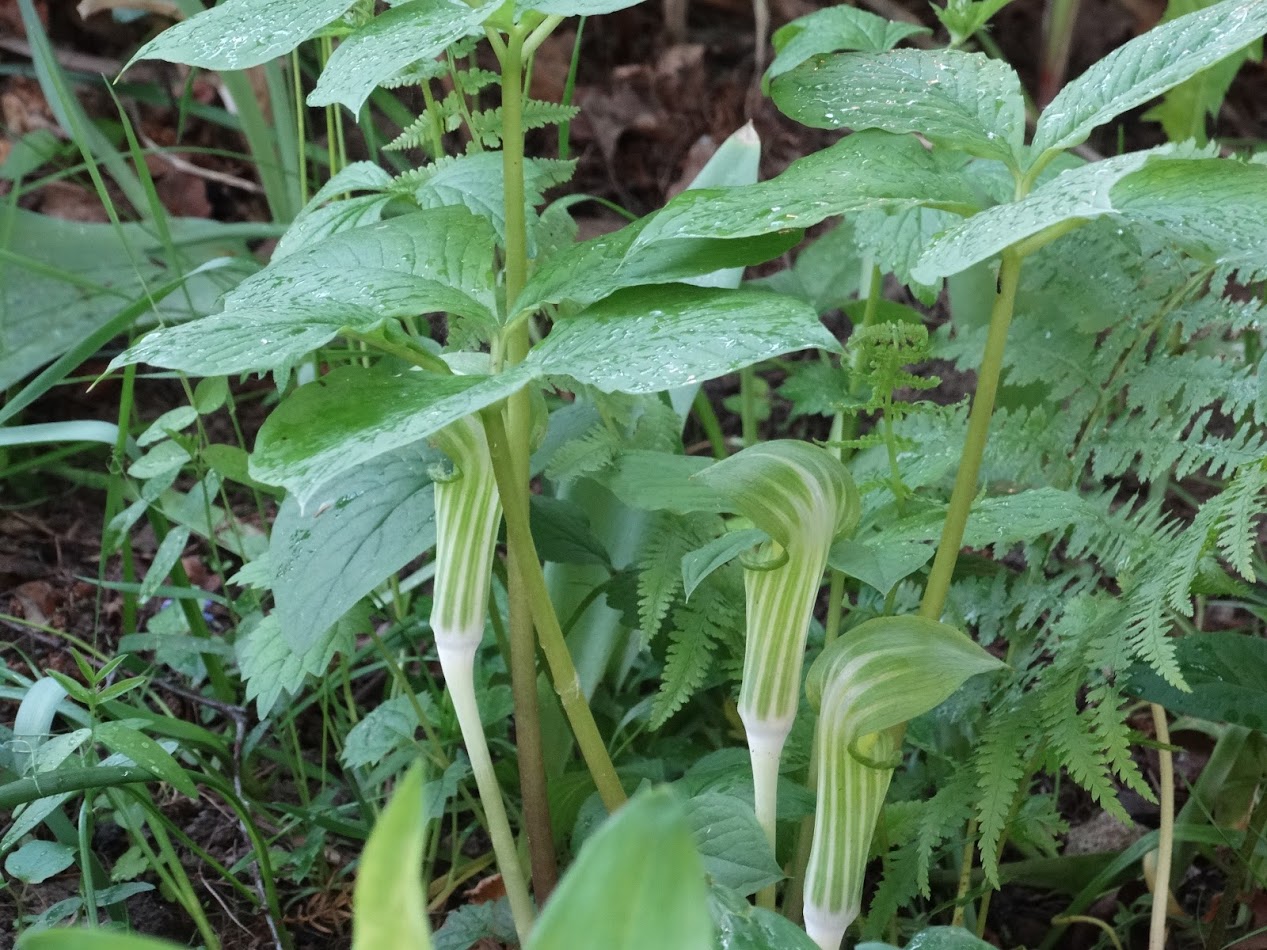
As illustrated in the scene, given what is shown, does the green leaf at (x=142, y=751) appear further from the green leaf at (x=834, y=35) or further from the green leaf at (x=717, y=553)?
the green leaf at (x=834, y=35)

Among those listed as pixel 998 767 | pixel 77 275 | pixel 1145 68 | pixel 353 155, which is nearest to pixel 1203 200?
pixel 1145 68

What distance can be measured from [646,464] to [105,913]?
50 centimetres

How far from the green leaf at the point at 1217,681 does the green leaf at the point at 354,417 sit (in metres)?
0.52

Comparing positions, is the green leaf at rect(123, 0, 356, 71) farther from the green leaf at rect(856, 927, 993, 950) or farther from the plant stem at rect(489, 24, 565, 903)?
the green leaf at rect(856, 927, 993, 950)

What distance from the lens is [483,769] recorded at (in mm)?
707

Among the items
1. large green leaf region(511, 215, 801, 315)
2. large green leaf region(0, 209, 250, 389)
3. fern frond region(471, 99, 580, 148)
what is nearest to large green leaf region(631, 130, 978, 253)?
large green leaf region(511, 215, 801, 315)

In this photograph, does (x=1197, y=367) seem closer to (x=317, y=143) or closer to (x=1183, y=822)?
(x=1183, y=822)

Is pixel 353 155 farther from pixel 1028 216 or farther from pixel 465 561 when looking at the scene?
pixel 1028 216

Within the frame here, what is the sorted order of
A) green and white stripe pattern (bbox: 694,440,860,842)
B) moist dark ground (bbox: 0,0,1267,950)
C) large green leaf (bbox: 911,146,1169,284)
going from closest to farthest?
large green leaf (bbox: 911,146,1169,284)
green and white stripe pattern (bbox: 694,440,860,842)
moist dark ground (bbox: 0,0,1267,950)

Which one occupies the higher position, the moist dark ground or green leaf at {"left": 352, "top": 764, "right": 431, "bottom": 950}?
green leaf at {"left": 352, "top": 764, "right": 431, "bottom": 950}

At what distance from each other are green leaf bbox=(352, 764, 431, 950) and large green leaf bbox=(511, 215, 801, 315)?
0.34m

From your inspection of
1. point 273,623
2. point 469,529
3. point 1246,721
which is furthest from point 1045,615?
point 273,623

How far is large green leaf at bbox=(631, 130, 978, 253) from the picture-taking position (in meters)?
0.54

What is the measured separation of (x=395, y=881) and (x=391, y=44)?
1.37 ft
